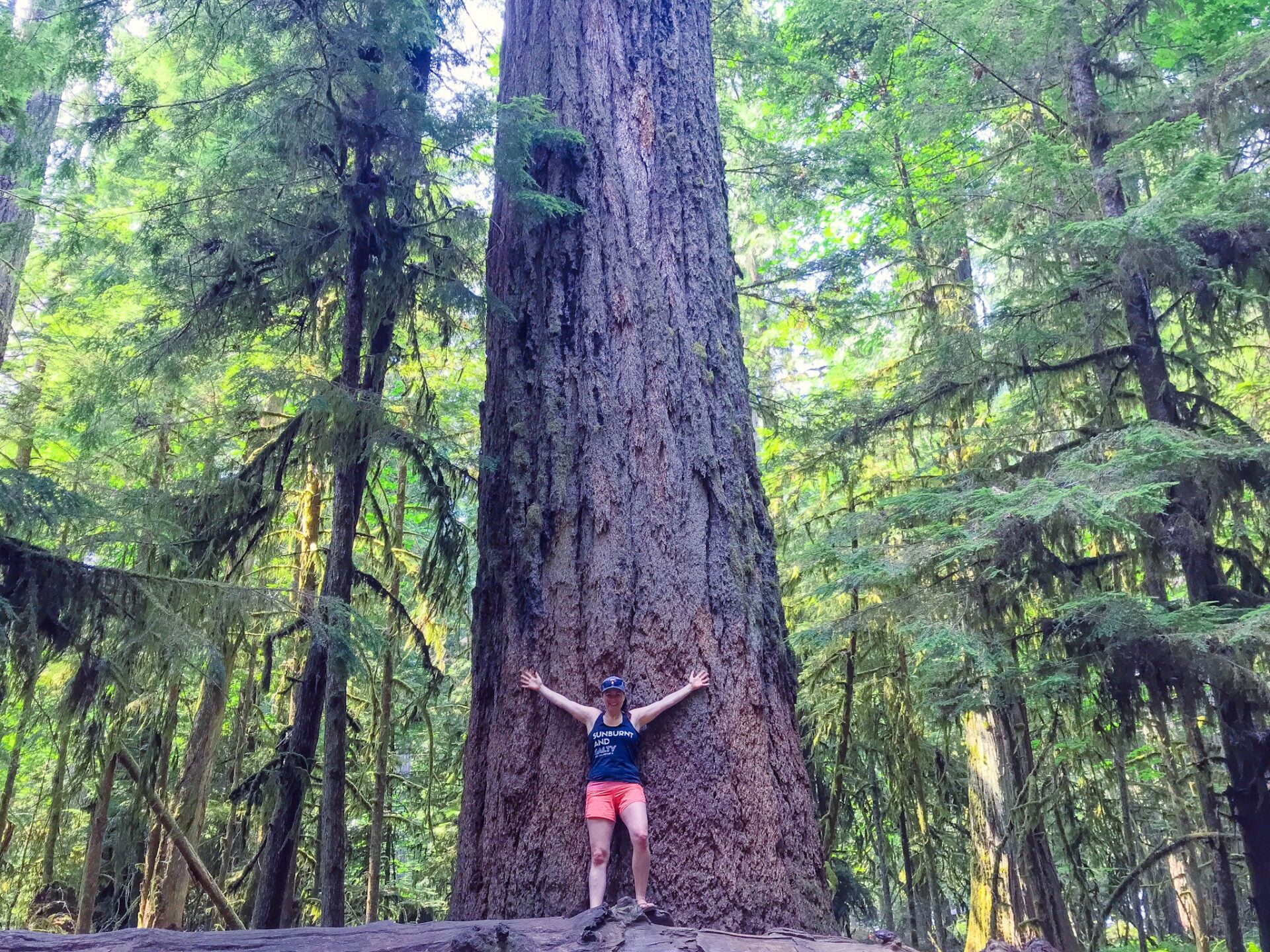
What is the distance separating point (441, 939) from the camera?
6.09 feet

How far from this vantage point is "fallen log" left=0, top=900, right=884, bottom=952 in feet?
5.90

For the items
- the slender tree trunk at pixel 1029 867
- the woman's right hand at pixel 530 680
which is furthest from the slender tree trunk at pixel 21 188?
the slender tree trunk at pixel 1029 867

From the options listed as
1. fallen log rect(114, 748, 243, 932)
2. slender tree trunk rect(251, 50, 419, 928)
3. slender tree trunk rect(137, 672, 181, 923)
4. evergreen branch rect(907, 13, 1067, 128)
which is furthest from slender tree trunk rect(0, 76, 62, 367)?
evergreen branch rect(907, 13, 1067, 128)

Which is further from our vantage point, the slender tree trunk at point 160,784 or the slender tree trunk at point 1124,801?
the slender tree trunk at point 1124,801

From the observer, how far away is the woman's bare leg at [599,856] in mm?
2619

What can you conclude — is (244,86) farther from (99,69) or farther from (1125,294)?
(1125,294)

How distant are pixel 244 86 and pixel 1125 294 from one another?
6.69m

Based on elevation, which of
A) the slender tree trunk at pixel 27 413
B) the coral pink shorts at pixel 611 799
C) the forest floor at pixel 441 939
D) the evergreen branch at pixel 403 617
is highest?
the slender tree trunk at pixel 27 413

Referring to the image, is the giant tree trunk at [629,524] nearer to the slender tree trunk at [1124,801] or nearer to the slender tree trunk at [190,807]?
the slender tree trunk at [1124,801]

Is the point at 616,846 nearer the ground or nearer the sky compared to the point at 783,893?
nearer the sky

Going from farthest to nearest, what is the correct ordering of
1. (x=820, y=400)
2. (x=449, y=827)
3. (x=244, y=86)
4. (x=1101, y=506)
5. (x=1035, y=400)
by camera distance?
1. (x=449, y=827)
2. (x=820, y=400)
3. (x=1035, y=400)
4. (x=244, y=86)
5. (x=1101, y=506)

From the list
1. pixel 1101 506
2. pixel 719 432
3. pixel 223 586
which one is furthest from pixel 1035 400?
pixel 223 586

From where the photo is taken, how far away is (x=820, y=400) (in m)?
8.22

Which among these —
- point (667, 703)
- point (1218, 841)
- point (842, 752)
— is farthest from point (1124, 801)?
point (667, 703)
